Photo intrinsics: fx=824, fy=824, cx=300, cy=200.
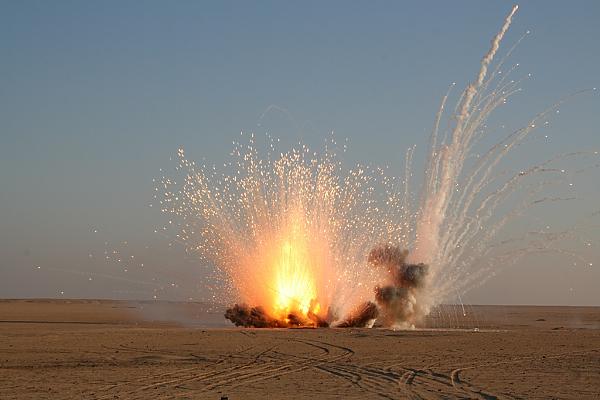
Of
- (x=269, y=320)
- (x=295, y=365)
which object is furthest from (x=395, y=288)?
(x=295, y=365)

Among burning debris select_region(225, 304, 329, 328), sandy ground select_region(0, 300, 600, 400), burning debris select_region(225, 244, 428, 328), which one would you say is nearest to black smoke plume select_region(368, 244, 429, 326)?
burning debris select_region(225, 244, 428, 328)

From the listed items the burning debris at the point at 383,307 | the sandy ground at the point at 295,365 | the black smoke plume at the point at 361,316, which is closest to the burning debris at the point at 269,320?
the burning debris at the point at 383,307

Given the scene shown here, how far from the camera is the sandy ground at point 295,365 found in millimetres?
23109

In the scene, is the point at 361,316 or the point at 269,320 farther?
the point at 361,316

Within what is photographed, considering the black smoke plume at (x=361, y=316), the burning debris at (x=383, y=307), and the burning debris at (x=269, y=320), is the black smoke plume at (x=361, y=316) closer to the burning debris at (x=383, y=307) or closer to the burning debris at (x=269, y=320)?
the burning debris at (x=383, y=307)

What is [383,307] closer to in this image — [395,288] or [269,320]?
[395,288]

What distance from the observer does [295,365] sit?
30.1 meters

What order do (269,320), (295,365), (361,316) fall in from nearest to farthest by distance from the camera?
(295,365) → (269,320) → (361,316)

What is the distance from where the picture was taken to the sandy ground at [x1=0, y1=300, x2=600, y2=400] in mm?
23109

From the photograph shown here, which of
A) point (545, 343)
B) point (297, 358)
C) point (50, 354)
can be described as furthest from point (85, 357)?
point (545, 343)

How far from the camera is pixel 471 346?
38.6 metres

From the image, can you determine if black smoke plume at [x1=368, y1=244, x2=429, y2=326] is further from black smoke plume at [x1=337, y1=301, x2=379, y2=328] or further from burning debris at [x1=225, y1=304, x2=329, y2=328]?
burning debris at [x1=225, y1=304, x2=329, y2=328]

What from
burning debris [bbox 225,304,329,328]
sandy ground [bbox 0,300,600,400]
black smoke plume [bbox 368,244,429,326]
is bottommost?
sandy ground [bbox 0,300,600,400]

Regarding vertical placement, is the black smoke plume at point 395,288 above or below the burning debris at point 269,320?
above
